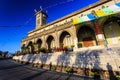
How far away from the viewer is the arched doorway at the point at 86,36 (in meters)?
18.9

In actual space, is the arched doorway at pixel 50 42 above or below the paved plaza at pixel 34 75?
above

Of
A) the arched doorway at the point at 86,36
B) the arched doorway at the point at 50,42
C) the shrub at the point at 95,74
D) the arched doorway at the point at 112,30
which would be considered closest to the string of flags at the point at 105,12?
the arched doorway at the point at 112,30

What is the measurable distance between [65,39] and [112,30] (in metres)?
10.2

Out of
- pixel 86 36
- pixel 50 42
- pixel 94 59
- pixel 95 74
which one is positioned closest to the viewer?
pixel 95 74

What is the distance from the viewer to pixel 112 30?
16812mm

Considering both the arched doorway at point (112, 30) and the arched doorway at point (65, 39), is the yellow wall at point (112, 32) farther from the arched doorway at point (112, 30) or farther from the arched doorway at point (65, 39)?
the arched doorway at point (65, 39)

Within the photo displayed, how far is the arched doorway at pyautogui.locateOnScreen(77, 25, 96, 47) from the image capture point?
18.9 m

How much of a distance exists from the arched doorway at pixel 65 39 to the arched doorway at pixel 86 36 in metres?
2.53

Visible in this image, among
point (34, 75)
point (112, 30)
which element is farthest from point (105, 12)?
point (34, 75)

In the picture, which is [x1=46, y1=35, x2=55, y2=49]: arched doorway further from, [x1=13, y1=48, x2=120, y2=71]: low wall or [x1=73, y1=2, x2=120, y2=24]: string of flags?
[x1=13, y1=48, x2=120, y2=71]: low wall

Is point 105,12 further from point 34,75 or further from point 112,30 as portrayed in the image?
point 34,75

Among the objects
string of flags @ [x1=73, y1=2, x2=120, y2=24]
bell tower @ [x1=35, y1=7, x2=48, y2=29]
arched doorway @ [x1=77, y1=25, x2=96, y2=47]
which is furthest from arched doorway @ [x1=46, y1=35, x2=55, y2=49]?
bell tower @ [x1=35, y1=7, x2=48, y2=29]

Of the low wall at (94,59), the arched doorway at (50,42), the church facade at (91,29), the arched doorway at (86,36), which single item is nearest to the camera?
the low wall at (94,59)

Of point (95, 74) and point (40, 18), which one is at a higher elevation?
point (40, 18)
